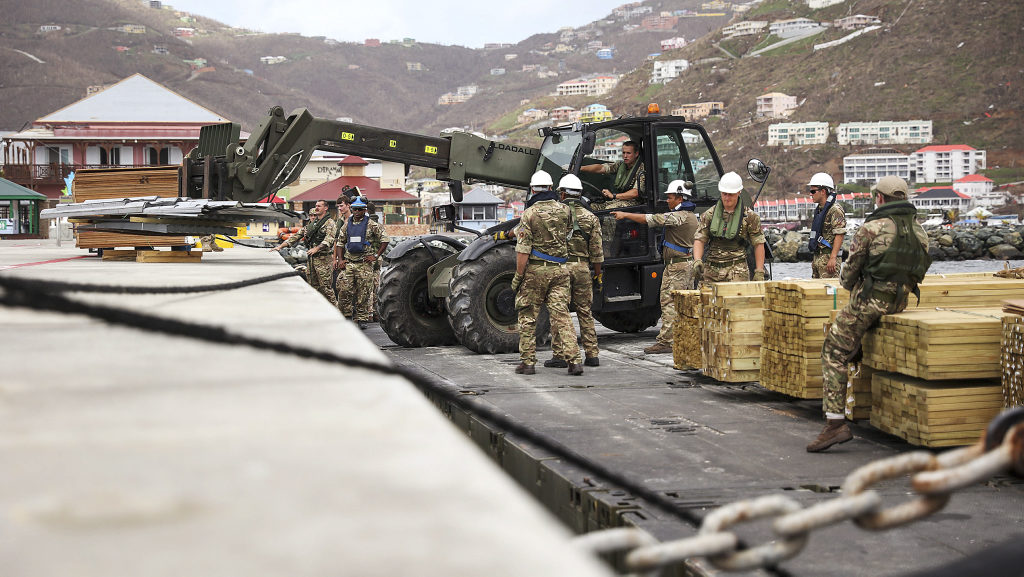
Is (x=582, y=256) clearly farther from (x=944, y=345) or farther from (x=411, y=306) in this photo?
(x=944, y=345)

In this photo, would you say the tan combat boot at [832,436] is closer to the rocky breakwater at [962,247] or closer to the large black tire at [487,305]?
the large black tire at [487,305]

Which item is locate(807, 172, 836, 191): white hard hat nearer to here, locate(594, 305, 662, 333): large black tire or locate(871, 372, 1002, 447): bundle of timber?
locate(594, 305, 662, 333): large black tire

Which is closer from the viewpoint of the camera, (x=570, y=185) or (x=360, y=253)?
(x=570, y=185)

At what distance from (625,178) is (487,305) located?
8.55ft

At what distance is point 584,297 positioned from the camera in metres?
10.7

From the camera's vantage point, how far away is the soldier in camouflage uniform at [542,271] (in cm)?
1033

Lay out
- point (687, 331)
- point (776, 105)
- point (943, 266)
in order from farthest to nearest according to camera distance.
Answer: point (776, 105) < point (943, 266) < point (687, 331)

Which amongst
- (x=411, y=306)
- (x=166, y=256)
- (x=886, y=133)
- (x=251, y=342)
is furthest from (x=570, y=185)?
(x=886, y=133)

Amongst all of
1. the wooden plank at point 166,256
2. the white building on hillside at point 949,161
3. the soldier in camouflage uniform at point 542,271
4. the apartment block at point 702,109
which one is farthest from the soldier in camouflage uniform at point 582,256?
the apartment block at point 702,109

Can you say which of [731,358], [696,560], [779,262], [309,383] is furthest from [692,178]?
[779,262]

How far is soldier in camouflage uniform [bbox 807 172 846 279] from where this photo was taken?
486 inches

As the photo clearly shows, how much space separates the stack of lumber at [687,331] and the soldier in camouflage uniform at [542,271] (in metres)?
1.07

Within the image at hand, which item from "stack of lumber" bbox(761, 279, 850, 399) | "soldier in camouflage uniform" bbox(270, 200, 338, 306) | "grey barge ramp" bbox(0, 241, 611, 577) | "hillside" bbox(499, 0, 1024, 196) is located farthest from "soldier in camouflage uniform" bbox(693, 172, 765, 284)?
"hillside" bbox(499, 0, 1024, 196)

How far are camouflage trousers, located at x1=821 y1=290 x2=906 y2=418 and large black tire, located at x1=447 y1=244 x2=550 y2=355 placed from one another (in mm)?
5211
